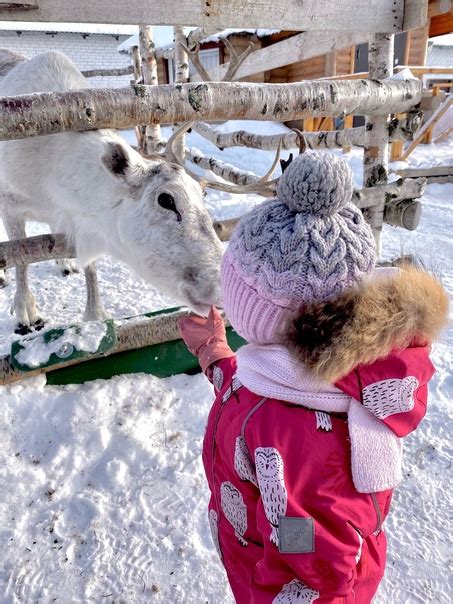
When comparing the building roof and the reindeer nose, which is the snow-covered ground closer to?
the reindeer nose

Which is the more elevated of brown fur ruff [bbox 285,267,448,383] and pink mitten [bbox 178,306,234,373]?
brown fur ruff [bbox 285,267,448,383]

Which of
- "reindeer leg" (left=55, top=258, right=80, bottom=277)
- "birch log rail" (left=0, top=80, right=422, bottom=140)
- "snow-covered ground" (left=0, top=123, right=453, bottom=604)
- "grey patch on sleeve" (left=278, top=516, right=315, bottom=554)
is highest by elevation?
"birch log rail" (left=0, top=80, right=422, bottom=140)

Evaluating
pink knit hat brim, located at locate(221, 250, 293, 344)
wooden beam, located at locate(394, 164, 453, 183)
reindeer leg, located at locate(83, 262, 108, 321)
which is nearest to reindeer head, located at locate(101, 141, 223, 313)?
reindeer leg, located at locate(83, 262, 108, 321)

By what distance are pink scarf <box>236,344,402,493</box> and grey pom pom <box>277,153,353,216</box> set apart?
326mm

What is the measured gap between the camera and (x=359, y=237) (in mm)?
1010

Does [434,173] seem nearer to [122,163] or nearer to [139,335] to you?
[122,163]

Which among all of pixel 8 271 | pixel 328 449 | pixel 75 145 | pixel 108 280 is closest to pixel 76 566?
pixel 328 449

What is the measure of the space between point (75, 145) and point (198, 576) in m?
2.67

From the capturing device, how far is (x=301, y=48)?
191 inches

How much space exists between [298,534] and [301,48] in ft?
16.6

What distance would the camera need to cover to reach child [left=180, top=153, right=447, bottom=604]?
0.96 m

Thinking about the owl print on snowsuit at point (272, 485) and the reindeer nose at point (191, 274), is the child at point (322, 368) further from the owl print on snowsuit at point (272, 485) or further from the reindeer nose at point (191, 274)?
the reindeer nose at point (191, 274)

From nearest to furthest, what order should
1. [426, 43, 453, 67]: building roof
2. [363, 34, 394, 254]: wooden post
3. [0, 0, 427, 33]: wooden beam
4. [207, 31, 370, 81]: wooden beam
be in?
[0, 0, 427, 33]: wooden beam, [363, 34, 394, 254]: wooden post, [207, 31, 370, 81]: wooden beam, [426, 43, 453, 67]: building roof

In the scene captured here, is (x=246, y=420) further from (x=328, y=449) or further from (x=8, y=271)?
(x=8, y=271)
